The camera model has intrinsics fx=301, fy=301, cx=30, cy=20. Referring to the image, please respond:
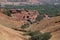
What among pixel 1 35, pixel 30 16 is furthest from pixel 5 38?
pixel 30 16

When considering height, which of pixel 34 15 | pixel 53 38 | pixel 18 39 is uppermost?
pixel 18 39

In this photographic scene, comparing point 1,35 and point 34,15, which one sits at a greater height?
point 1,35

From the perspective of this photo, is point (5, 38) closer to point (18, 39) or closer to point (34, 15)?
point (18, 39)

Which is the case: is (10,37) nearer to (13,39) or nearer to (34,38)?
(13,39)

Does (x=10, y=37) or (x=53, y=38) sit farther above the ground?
(x=10, y=37)

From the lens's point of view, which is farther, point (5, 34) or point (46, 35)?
point (46, 35)

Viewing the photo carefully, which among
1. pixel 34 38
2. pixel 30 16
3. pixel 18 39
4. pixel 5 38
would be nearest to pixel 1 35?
pixel 5 38

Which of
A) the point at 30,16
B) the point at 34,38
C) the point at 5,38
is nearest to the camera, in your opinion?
the point at 5,38

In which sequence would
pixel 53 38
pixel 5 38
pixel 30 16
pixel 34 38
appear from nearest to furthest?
pixel 5 38
pixel 34 38
pixel 53 38
pixel 30 16

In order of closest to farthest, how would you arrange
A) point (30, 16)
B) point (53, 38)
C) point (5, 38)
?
1. point (5, 38)
2. point (53, 38)
3. point (30, 16)
